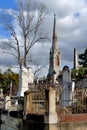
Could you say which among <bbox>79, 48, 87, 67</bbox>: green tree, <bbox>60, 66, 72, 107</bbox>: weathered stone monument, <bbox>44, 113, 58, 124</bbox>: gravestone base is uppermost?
<bbox>79, 48, 87, 67</bbox>: green tree

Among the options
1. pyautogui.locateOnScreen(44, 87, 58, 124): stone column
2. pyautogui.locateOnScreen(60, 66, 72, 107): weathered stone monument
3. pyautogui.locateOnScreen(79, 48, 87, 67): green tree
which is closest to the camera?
pyautogui.locateOnScreen(44, 87, 58, 124): stone column

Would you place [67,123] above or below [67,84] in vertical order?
below

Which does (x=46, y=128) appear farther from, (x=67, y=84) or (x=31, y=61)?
(x=31, y=61)

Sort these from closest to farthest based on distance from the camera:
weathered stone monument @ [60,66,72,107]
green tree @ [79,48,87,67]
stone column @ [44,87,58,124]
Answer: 1. stone column @ [44,87,58,124]
2. weathered stone monument @ [60,66,72,107]
3. green tree @ [79,48,87,67]

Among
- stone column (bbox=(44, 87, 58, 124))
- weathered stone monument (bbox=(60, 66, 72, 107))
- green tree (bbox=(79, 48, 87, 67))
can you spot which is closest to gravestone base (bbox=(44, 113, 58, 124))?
stone column (bbox=(44, 87, 58, 124))

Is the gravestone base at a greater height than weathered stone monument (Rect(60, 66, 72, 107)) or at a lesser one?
lesser

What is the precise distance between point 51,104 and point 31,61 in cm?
2548

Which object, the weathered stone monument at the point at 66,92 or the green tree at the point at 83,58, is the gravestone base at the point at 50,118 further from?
the green tree at the point at 83,58

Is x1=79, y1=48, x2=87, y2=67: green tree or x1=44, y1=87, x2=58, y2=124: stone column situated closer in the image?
x1=44, y1=87, x2=58, y2=124: stone column

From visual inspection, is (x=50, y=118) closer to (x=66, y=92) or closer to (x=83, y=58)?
(x=66, y=92)

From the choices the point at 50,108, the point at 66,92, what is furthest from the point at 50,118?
the point at 66,92

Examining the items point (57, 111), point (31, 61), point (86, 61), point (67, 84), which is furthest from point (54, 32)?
point (57, 111)

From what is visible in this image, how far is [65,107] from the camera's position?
14680 millimetres

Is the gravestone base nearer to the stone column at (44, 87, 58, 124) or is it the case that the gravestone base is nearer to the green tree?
the stone column at (44, 87, 58, 124)
